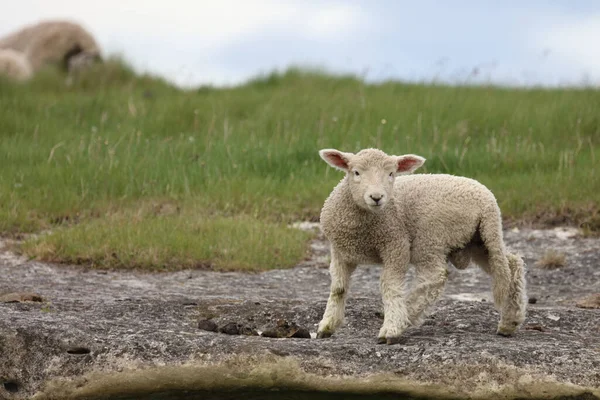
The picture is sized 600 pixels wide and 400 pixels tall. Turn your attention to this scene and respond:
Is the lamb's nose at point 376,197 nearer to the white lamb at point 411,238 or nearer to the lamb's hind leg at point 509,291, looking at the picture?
the white lamb at point 411,238

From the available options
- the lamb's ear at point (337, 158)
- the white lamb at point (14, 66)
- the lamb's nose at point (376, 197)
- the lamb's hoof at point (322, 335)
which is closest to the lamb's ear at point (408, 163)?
the lamb's ear at point (337, 158)

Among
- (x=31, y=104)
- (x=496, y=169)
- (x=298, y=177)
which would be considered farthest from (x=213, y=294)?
(x=31, y=104)

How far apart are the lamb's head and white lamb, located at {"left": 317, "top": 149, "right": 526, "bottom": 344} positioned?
0.01m

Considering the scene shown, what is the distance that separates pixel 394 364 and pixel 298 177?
22.5 ft

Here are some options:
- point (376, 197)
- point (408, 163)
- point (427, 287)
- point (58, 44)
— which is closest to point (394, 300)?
point (427, 287)

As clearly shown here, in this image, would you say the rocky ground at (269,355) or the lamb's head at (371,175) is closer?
the rocky ground at (269,355)

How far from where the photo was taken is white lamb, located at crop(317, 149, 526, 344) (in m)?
6.63

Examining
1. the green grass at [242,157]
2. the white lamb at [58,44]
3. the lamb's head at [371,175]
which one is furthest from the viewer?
the white lamb at [58,44]

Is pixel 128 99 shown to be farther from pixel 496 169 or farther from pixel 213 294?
pixel 213 294

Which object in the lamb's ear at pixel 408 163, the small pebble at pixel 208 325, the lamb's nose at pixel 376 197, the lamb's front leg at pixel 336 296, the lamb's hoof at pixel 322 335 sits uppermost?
the lamb's ear at pixel 408 163

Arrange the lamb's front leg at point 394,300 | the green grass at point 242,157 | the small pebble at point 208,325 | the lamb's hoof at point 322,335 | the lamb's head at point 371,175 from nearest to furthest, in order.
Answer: the lamb's head at point 371,175 < the lamb's front leg at point 394,300 < the lamb's hoof at point 322,335 < the small pebble at point 208,325 < the green grass at point 242,157

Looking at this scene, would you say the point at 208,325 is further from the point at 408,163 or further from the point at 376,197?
the point at 408,163

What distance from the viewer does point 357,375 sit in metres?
6.10

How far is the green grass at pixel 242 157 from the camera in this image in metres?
10.7
